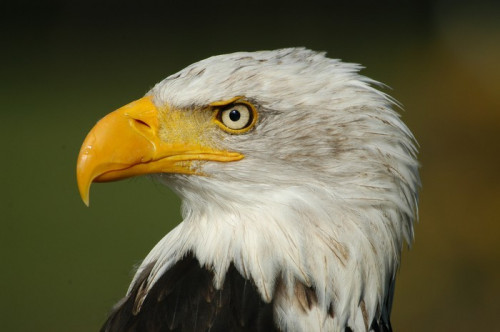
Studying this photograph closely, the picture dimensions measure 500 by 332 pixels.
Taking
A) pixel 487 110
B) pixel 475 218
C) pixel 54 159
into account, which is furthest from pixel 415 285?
pixel 54 159

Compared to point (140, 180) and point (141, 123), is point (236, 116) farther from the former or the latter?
point (140, 180)

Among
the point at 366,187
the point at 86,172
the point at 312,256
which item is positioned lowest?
the point at 312,256

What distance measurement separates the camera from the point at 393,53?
16.9 feet

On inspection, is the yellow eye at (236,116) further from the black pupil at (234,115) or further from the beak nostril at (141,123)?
the beak nostril at (141,123)

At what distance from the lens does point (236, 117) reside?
6.33ft

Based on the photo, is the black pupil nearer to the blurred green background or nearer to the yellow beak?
the yellow beak

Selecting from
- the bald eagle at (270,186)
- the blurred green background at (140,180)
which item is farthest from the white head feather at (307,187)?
the blurred green background at (140,180)

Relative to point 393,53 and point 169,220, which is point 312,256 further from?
point 393,53

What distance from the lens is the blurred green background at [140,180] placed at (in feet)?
16.2

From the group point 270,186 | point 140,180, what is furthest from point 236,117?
point 140,180

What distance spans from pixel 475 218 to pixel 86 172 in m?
3.85

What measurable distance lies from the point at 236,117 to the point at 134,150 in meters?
0.28

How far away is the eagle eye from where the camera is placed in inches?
75.8

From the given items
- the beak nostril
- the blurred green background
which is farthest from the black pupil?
the blurred green background
